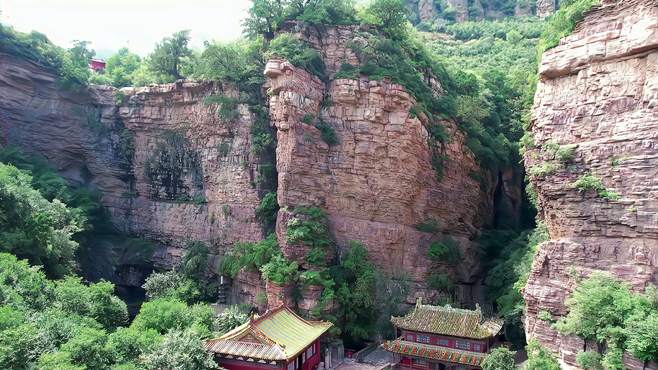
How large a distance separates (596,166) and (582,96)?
2574 millimetres

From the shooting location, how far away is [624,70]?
16.4 meters

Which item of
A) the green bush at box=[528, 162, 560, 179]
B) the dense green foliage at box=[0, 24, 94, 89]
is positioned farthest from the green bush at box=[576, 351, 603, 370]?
the dense green foliage at box=[0, 24, 94, 89]

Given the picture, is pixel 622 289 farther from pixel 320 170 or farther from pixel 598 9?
pixel 320 170

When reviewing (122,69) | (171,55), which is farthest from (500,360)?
(122,69)

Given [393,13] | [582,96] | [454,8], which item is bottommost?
[582,96]

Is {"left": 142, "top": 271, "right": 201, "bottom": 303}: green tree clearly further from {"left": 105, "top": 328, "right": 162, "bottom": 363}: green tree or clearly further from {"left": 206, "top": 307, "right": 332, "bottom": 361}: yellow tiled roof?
{"left": 105, "top": 328, "right": 162, "bottom": 363}: green tree

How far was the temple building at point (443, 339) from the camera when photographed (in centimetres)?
2133

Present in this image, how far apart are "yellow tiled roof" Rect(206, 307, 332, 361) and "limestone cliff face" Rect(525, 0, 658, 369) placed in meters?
9.21

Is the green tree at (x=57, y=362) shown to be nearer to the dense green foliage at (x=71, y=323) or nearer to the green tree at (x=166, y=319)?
A: the dense green foliage at (x=71, y=323)

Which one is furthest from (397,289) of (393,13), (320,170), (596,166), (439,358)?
(393,13)

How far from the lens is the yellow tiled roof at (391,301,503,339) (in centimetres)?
2145

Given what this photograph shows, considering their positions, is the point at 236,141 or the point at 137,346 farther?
the point at 236,141

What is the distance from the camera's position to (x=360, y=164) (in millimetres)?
28094

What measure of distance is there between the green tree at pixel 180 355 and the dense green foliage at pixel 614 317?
1287cm
